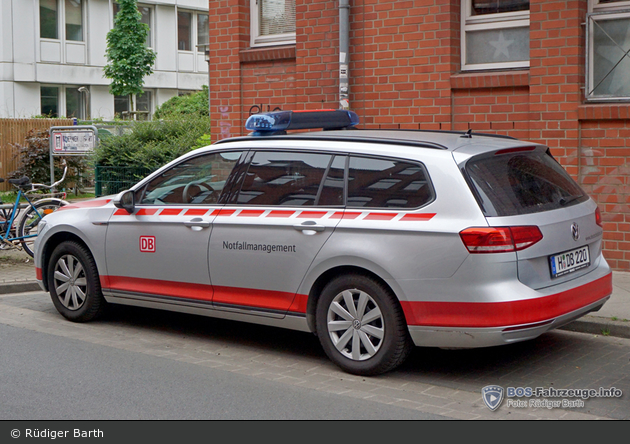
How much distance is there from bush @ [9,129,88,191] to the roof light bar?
46.5 feet

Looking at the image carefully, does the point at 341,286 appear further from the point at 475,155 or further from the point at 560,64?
the point at 560,64

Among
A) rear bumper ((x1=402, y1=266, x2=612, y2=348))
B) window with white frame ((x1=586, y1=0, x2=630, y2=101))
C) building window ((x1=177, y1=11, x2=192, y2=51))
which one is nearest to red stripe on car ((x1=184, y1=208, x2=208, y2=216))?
rear bumper ((x1=402, y1=266, x2=612, y2=348))

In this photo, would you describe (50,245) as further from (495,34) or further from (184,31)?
(184,31)

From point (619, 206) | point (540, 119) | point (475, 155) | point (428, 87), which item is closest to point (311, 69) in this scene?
point (428, 87)

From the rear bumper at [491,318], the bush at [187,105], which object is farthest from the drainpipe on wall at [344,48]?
the bush at [187,105]

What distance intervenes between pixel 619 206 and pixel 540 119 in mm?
1302

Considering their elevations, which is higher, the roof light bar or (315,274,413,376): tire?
the roof light bar

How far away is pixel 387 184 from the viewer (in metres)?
5.69

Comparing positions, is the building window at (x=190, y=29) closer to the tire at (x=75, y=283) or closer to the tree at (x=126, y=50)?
the tree at (x=126, y=50)

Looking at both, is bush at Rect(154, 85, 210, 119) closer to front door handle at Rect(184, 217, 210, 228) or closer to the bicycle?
the bicycle

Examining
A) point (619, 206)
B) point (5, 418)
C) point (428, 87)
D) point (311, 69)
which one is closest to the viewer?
point (5, 418)

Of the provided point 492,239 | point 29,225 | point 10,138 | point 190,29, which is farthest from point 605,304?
point 190,29

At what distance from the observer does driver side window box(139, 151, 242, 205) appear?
21.6 feet

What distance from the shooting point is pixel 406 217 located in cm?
548
